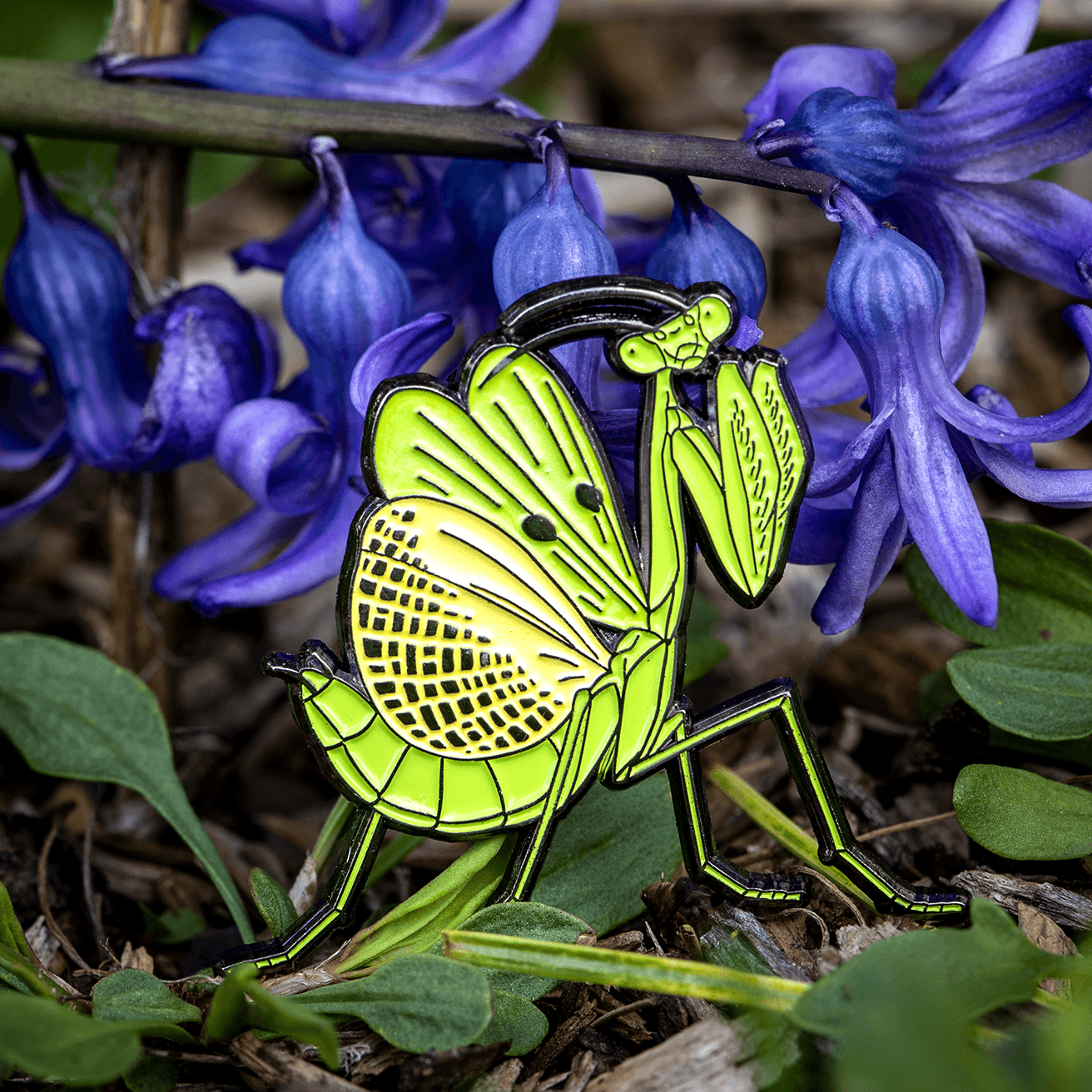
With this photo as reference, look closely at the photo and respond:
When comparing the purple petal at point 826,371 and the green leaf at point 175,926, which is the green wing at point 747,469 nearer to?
the purple petal at point 826,371

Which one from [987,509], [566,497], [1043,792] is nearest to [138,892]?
[566,497]

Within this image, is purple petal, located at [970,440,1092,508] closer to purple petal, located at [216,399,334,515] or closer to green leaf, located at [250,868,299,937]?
purple petal, located at [216,399,334,515]

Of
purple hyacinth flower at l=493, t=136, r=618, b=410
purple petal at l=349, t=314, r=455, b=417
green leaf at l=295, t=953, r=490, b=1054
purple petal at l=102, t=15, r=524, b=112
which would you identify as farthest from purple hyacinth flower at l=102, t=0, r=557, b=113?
green leaf at l=295, t=953, r=490, b=1054

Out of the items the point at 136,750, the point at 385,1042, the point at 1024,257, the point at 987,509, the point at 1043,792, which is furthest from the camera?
the point at 987,509

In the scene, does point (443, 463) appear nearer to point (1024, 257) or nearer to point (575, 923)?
point (575, 923)

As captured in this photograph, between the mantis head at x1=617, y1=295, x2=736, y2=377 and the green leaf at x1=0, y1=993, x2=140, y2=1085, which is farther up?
the mantis head at x1=617, y1=295, x2=736, y2=377
